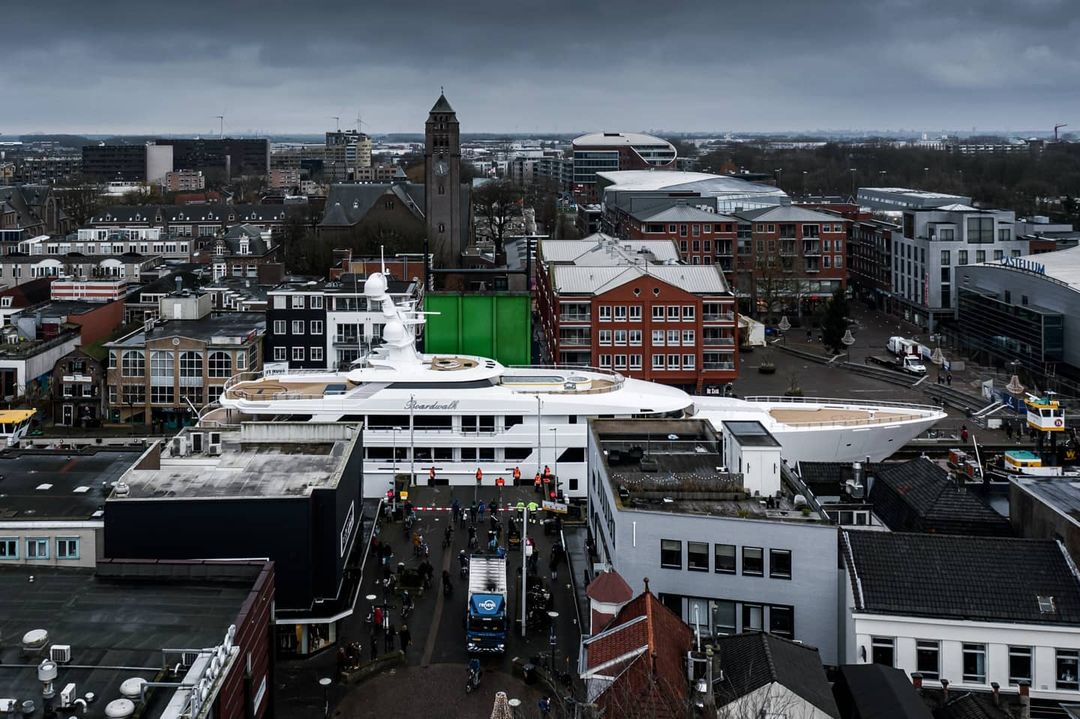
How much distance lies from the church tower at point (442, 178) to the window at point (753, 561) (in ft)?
178

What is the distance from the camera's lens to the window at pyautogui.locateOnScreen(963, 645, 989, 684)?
19.3 meters

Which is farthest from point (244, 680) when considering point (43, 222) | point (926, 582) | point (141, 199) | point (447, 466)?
point (141, 199)

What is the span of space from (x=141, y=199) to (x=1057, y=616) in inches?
4888

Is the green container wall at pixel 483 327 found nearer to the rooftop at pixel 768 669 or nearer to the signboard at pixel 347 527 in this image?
the signboard at pixel 347 527

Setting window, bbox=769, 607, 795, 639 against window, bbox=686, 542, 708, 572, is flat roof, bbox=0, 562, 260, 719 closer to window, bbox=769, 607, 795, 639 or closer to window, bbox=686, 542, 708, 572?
window, bbox=686, 542, 708, 572

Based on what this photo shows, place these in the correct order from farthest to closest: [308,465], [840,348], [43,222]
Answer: [43,222] → [840,348] → [308,465]

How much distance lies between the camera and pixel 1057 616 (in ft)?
62.7

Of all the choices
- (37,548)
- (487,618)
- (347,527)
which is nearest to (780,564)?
(487,618)

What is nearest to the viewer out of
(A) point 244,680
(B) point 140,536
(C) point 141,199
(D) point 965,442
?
(A) point 244,680

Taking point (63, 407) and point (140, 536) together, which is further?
point (63, 407)

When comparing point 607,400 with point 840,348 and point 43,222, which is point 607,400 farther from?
point 43,222

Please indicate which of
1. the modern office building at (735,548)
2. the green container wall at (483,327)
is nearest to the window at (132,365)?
the green container wall at (483,327)

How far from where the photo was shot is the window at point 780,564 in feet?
68.7

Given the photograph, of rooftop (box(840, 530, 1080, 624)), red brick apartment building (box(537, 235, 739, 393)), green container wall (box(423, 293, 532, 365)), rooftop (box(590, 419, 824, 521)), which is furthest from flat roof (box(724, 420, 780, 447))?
red brick apartment building (box(537, 235, 739, 393))
